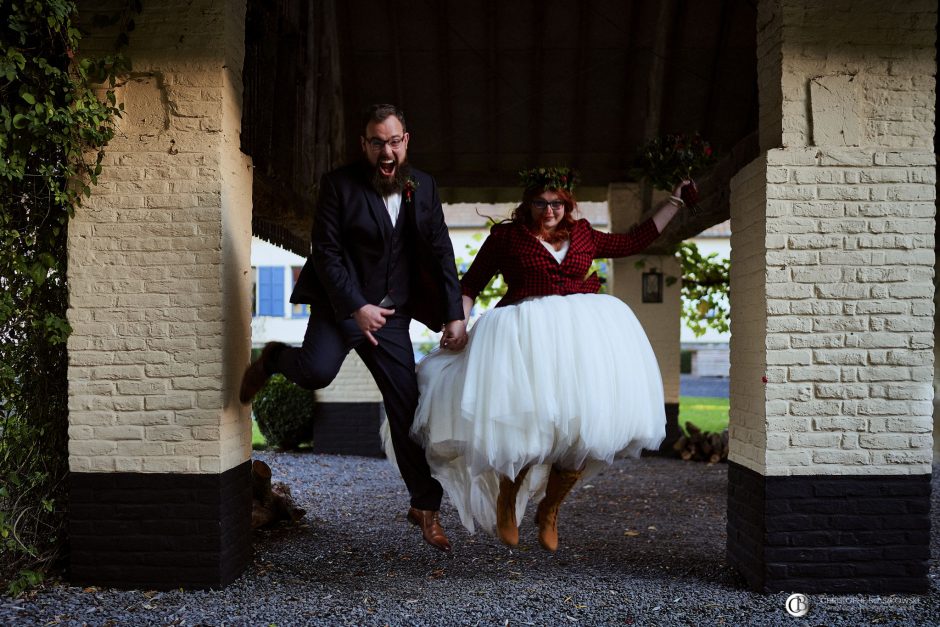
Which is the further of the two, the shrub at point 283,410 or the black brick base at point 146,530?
the shrub at point 283,410

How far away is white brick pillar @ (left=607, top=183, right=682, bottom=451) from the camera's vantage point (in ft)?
34.3

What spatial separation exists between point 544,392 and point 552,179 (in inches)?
45.5

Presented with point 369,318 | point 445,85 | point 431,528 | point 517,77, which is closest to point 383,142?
point 369,318

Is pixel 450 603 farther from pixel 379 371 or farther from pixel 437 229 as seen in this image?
pixel 437 229

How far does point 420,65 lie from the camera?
8461 millimetres

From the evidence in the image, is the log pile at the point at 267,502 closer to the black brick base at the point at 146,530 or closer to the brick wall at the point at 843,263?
the black brick base at the point at 146,530

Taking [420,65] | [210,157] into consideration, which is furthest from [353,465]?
[210,157]

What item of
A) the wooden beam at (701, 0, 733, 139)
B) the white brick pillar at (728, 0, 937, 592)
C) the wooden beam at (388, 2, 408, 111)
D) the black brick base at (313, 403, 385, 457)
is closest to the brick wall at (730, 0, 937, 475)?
the white brick pillar at (728, 0, 937, 592)

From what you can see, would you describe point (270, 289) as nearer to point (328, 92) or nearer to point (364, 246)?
point (328, 92)

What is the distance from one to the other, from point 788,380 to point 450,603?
2.02 metres

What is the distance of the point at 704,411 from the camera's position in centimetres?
1822

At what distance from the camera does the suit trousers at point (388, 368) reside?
3.87 meters

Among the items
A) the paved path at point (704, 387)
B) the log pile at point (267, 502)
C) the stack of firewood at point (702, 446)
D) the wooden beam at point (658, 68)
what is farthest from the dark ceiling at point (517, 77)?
the paved path at point (704, 387)
